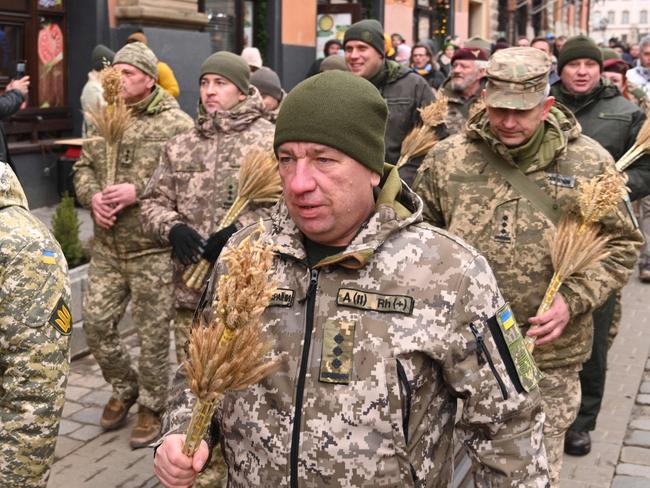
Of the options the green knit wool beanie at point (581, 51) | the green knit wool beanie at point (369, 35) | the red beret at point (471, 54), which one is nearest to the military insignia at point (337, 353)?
the green knit wool beanie at point (581, 51)

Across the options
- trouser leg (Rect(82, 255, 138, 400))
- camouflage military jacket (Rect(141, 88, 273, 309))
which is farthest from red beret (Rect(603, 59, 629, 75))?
trouser leg (Rect(82, 255, 138, 400))

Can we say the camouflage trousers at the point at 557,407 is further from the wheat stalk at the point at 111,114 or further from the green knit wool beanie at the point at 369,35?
the green knit wool beanie at the point at 369,35

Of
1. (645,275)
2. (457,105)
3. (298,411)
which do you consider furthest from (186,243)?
(645,275)

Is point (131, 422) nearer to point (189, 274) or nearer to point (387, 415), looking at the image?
point (189, 274)

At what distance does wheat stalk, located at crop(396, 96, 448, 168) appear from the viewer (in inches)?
239

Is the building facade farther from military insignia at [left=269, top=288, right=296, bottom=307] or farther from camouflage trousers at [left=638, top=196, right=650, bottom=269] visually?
military insignia at [left=269, top=288, right=296, bottom=307]

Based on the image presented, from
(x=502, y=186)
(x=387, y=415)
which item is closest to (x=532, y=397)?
(x=387, y=415)

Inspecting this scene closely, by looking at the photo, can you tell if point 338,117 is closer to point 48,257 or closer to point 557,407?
point 48,257

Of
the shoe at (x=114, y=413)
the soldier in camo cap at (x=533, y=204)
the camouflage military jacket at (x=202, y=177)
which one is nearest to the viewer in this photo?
the soldier in camo cap at (x=533, y=204)

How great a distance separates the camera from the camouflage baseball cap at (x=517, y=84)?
12.2 feet

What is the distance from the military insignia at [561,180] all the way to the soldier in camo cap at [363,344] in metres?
1.54

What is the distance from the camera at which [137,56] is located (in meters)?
5.44

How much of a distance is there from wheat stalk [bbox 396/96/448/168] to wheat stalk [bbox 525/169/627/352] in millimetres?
2397

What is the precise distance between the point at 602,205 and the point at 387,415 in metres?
1.74
